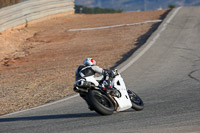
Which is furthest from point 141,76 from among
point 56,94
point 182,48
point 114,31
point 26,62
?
point 114,31

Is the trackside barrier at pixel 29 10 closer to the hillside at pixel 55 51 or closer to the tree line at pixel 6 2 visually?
the tree line at pixel 6 2

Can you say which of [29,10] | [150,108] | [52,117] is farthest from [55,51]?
[150,108]

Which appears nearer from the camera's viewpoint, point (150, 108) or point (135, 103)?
point (135, 103)

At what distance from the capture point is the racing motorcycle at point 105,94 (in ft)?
27.9

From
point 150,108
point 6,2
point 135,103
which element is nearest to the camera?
point 135,103

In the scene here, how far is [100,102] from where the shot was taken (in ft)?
28.4

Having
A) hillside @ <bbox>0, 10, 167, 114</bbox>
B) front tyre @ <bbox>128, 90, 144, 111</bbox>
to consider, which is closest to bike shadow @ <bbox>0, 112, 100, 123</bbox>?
front tyre @ <bbox>128, 90, 144, 111</bbox>

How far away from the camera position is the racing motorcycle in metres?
8.50

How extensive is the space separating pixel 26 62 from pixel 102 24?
9679 mm

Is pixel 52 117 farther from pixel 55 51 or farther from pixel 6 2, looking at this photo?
pixel 6 2

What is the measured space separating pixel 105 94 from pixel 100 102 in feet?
0.64

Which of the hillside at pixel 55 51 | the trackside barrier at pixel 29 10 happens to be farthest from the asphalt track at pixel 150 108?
the trackside barrier at pixel 29 10

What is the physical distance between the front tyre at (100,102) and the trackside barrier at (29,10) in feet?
57.3

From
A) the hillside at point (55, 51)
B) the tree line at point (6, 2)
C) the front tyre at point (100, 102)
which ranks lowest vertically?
the hillside at point (55, 51)
